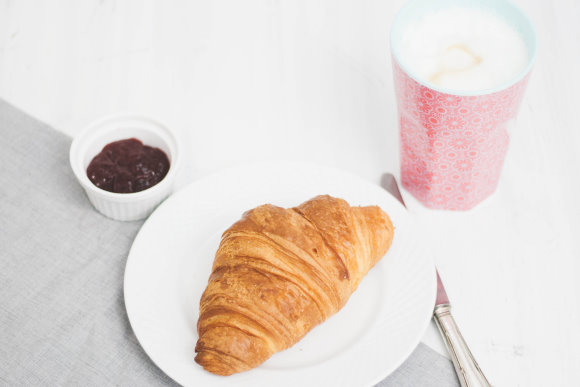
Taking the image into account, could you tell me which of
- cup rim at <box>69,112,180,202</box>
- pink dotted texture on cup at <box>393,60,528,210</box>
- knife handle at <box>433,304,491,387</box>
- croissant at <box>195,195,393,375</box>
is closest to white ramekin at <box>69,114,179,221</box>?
cup rim at <box>69,112,180,202</box>

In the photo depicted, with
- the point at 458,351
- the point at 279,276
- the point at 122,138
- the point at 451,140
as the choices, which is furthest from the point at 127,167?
the point at 458,351

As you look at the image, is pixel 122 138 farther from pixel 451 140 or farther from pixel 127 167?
pixel 451 140

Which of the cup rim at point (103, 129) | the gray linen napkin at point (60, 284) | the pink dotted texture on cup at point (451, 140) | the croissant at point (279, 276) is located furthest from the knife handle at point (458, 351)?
the cup rim at point (103, 129)

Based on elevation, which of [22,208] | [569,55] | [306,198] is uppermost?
[569,55]

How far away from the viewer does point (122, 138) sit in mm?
1777

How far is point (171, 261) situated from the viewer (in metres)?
1.60

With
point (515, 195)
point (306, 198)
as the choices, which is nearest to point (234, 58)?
point (306, 198)

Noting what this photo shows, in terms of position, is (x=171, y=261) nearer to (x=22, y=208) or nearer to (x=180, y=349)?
(x=180, y=349)

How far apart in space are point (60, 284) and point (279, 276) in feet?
1.83

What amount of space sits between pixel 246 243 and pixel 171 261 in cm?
24

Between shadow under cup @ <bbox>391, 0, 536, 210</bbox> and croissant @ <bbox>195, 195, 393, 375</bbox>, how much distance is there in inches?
9.4

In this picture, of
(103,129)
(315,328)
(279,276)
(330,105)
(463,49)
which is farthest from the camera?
(330,105)

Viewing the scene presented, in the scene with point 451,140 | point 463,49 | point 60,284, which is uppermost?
point 463,49

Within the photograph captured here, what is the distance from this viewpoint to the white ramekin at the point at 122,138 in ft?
5.36
